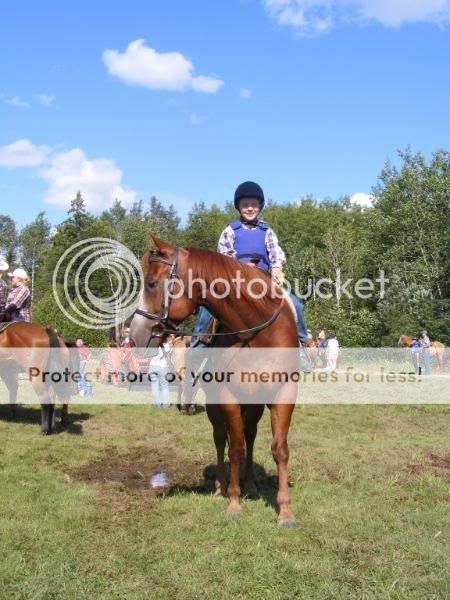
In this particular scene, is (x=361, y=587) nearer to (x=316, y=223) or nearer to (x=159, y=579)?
(x=159, y=579)

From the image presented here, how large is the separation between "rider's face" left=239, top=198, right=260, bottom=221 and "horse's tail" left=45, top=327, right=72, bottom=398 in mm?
6311

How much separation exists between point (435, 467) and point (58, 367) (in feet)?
24.1

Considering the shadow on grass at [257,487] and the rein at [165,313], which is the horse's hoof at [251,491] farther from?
the rein at [165,313]

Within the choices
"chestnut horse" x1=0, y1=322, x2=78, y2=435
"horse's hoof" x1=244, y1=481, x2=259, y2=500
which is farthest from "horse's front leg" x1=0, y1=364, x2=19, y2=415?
"horse's hoof" x1=244, y1=481, x2=259, y2=500

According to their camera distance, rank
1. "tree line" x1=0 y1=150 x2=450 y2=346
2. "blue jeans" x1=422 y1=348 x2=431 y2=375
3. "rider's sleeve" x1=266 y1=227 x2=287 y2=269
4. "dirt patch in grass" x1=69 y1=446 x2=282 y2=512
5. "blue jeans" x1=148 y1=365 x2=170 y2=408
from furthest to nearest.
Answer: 1. "tree line" x1=0 y1=150 x2=450 y2=346
2. "blue jeans" x1=422 y1=348 x2=431 y2=375
3. "blue jeans" x1=148 y1=365 x2=170 y2=408
4. "dirt patch in grass" x1=69 y1=446 x2=282 y2=512
5. "rider's sleeve" x1=266 y1=227 x2=287 y2=269

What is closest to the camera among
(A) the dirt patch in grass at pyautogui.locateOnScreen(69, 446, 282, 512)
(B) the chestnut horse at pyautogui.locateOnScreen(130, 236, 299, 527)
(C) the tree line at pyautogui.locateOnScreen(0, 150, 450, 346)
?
(B) the chestnut horse at pyautogui.locateOnScreen(130, 236, 299, 527)

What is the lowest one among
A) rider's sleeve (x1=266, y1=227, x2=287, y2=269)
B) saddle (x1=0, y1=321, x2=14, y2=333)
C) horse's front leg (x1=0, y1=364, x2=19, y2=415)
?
horse's front leg (x1=0, y1=364, x2=19, y2=415)

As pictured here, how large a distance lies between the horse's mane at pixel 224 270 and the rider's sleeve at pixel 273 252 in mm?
679

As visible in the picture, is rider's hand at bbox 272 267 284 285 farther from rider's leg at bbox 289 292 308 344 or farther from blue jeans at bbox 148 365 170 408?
blue jeans at bbox 148 365 170 408

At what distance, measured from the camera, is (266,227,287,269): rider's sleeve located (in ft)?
20.8

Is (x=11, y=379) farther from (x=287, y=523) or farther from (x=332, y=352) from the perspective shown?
(x=332, y=352)

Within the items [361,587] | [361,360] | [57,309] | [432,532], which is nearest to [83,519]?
[361,587]

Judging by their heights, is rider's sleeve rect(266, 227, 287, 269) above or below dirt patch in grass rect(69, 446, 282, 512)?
above

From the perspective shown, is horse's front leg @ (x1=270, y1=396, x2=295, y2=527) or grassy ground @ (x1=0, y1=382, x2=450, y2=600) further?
horse's front leg @ (x1=270, y1=396, x2=295, y2=527)
